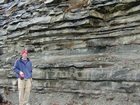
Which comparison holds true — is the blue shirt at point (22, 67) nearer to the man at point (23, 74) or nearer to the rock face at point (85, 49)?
the man at point (23, 74)

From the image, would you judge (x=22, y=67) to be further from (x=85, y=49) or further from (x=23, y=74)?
(x=85, y=49)

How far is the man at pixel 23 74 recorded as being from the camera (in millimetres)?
7238

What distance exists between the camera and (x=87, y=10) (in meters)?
9.02

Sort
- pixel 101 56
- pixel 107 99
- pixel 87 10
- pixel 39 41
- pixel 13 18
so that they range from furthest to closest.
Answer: pixel 13 18
pixel 39 41
pixel 87 10
pixel 101 56
pixel 107 99

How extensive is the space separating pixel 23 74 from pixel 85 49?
9.79 ft

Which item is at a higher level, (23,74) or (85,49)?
(85,49)

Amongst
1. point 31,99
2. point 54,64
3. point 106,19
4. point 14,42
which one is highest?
point 106,19

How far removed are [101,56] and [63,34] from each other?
6.81ft

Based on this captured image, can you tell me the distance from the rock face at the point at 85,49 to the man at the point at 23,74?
5.50ft

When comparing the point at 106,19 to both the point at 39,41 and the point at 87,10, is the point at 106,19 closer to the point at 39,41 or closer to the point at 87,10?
the point at 87,10

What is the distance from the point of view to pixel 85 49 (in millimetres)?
9086

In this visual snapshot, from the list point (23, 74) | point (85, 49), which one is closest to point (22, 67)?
point (23, 74)

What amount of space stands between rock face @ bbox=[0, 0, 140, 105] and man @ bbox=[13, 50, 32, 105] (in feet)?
5.50

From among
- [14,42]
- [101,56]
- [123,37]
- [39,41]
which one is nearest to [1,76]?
[14,42]
